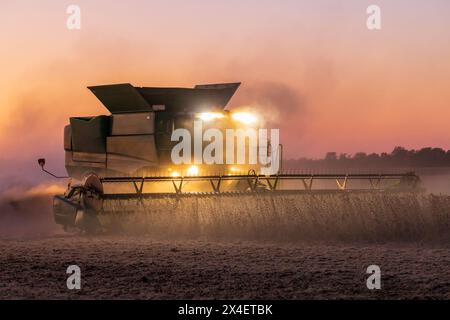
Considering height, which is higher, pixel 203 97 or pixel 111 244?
pixel 203 97

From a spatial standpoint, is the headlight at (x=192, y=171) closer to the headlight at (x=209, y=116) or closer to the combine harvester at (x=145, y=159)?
the combine harvester at (x=145, y=159)

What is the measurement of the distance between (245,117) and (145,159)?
3470 millimetres

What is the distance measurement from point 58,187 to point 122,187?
10.9 metres

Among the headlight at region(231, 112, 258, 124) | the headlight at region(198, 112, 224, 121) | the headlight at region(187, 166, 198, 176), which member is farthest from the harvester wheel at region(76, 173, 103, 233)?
the headlight at region(231, 112, 258, 124)

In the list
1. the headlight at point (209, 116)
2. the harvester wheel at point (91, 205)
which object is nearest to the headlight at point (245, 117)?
the headlight at point (209, 116)

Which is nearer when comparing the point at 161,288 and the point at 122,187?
the point at 161,288

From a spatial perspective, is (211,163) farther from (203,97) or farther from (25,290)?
(25,290)

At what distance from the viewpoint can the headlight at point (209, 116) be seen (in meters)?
19.1

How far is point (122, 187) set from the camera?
17422 millimetres

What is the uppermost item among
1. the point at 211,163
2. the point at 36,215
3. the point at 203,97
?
the point at 203,97

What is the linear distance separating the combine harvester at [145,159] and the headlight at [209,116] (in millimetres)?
23

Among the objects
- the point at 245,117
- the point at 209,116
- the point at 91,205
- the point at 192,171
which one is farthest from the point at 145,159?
the point at 245,117
